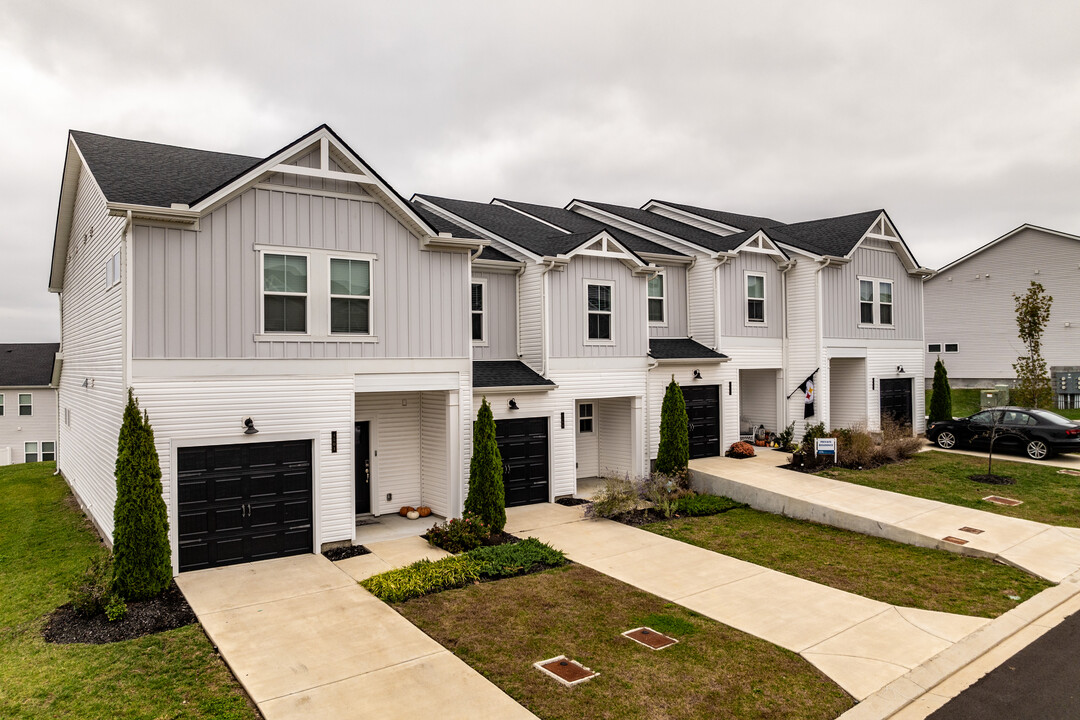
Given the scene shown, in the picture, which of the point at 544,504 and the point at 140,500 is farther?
the point at 544,504

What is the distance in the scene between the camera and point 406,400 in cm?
1488

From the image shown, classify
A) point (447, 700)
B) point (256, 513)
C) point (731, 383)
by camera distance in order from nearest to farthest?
point (447, 700) → point (256, 513) → point (731, 383)

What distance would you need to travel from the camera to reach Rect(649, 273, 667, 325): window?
797 inches

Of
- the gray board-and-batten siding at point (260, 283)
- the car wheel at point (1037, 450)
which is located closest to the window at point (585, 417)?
the gray board-and-batten siding at point (260, 283)

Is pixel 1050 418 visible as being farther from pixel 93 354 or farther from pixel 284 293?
pixel 93 354

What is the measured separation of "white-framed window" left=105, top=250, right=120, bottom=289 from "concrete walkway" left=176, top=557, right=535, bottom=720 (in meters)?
5.40

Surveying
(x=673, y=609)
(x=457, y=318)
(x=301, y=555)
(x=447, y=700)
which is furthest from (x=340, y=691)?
(x=457, y=318)

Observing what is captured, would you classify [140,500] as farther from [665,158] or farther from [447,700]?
[665,158]

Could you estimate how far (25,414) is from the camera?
114 feet

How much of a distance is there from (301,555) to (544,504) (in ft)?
20.0

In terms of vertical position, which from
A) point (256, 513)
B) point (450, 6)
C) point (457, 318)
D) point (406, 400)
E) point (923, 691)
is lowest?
point (923, 691)

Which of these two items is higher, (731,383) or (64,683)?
(731,383)

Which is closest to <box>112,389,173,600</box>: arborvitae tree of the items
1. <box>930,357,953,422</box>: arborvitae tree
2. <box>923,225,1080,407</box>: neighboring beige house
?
<box>930,357,953,422</box>: arborvitae tree

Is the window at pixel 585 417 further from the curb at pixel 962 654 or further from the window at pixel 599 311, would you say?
the curb at pixel 962 654
